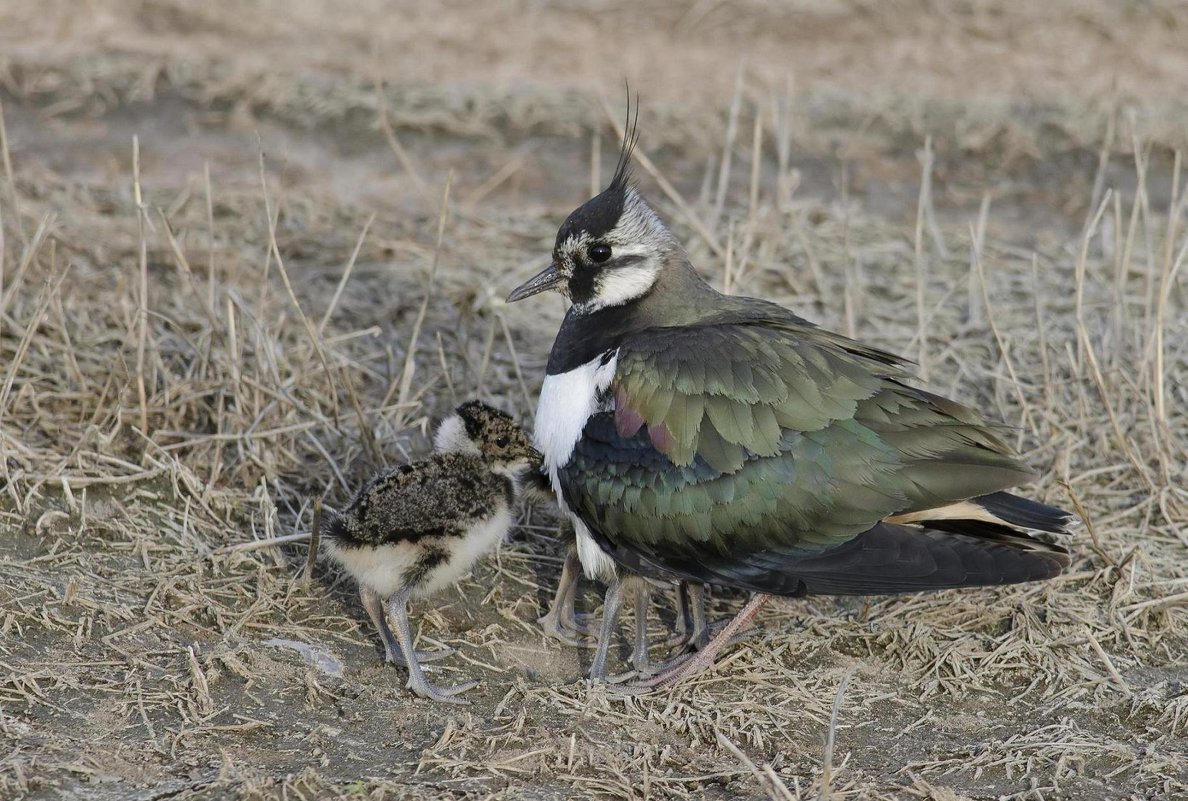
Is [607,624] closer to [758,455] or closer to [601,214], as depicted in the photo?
[758,455]

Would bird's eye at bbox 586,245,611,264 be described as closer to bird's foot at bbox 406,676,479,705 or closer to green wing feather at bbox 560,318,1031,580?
green wing feather at bbox 560,318,1031,580

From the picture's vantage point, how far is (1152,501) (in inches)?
227

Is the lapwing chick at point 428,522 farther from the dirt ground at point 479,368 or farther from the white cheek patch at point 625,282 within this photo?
the white cheek patch at point 625,282

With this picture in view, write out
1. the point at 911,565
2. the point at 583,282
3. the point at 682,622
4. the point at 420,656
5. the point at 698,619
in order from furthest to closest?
1. the point at 583,282
2. the point at 682,622
3. the point at 698,619
4. the point at 420,656
5. the point at 911,565

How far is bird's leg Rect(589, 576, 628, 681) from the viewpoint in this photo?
16.0ft

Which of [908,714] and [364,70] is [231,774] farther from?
[364,70]

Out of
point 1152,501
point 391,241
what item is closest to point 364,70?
point 391,241

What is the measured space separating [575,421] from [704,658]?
96 cm

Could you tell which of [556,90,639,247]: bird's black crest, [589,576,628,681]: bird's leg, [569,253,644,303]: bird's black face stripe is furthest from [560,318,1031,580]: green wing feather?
[556,90,639,247]: bird's black crest

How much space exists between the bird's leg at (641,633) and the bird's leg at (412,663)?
0.62m

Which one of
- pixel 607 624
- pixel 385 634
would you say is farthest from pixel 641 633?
pixel 385 634

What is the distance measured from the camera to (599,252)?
5.32 metres

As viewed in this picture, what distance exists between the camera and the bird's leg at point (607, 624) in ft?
16.0

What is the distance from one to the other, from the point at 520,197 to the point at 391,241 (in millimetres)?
1388
